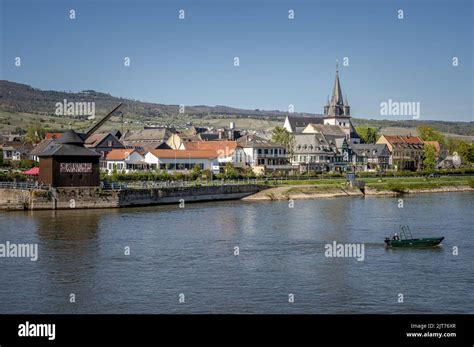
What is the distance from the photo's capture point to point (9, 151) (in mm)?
112000

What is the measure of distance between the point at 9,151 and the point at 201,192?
5208cm

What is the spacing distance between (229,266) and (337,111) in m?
129

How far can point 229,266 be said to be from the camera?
113ft

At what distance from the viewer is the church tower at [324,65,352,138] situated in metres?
159

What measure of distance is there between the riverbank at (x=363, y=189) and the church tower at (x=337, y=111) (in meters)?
57.9

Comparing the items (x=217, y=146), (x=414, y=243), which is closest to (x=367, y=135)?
(x=217, y=146)

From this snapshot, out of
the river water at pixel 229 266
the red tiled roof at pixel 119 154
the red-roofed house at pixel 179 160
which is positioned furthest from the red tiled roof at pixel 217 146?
the river water at pixel 229 266

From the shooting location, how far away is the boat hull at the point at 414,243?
39.9m

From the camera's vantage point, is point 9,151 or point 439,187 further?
point 9,151

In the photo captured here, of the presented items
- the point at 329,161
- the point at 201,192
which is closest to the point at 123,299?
the point at 201,192

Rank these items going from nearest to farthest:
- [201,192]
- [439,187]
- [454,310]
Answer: [454,310] < [201,192] < [439,187]

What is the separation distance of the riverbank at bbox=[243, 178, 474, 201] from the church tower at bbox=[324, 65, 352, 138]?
57.9 m
